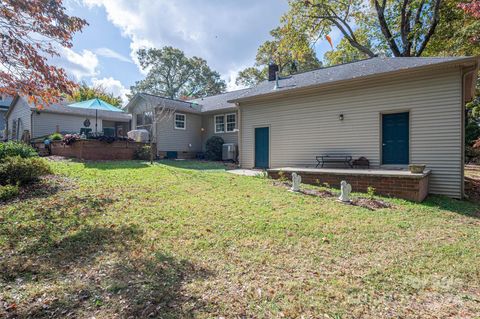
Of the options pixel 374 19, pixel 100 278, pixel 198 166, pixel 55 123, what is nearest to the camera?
pixel 100 278

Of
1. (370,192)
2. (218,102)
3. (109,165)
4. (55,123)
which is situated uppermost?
(218,102)

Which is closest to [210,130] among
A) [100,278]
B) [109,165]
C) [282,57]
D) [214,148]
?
[214,148]

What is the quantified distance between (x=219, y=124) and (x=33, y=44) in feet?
37.3

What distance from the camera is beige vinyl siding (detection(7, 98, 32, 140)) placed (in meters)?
17.1

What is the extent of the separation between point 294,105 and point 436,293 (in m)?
8.59

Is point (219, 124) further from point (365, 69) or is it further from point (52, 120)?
point (52, 120)

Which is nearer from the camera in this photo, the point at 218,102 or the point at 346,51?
the point at 218,102

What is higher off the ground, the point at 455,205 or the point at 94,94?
the point at 94,94

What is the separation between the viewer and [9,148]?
6887 millimetres

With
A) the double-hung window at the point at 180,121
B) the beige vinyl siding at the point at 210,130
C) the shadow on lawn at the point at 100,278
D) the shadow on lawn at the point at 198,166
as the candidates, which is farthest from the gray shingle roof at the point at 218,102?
the shadow on lawn at the point at 100,278

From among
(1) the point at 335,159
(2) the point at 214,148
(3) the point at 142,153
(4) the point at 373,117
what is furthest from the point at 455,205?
(3) the point at 142,153

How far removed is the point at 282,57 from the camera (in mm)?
23828

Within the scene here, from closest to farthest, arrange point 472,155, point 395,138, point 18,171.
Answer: point 18,171
point 395,138
point 472,155

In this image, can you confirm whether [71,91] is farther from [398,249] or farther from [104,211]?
[398,249]
